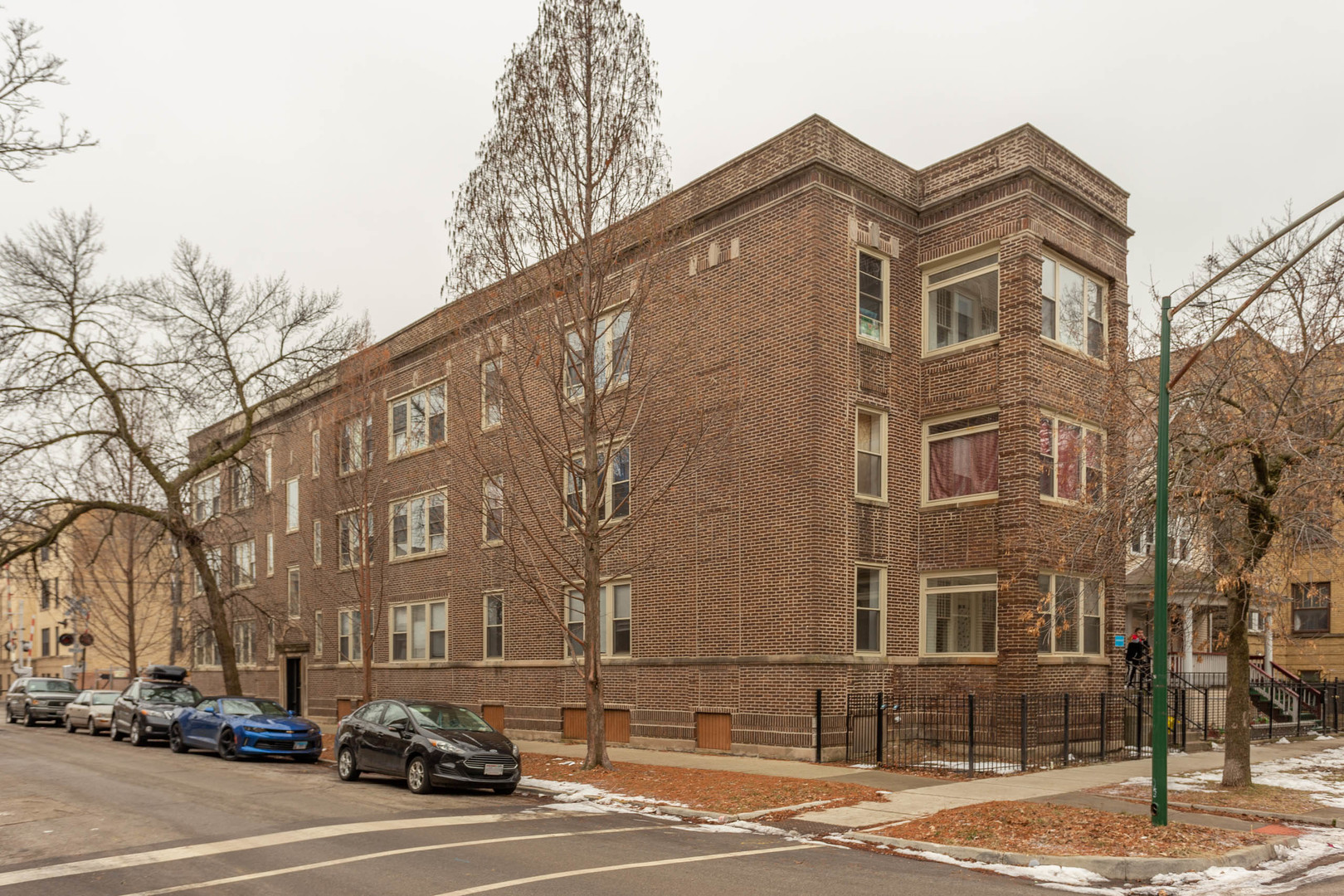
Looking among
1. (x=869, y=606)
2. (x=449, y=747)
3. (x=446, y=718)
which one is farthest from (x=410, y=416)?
(x=449, y=747)

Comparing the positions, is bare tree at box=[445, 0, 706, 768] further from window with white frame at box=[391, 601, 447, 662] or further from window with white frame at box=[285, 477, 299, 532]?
window with white frame at box=[285, 477, 299, 532]

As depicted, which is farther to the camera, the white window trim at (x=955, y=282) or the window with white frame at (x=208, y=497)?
the window with white frame at (x=208, y=497)

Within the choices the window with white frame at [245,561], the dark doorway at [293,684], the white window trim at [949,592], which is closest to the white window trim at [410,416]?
the dark doorway at [293,684]

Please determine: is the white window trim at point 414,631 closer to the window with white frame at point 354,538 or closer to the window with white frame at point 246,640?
the window with white frame at point 354,538

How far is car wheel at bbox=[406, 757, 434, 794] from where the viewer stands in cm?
1622

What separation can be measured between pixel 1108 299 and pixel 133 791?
69.4 feet

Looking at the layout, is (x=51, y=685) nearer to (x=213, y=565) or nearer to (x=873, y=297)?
(x=213, y=565)

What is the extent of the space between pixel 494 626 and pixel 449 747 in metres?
13.2

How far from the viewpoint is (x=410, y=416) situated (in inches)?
1325

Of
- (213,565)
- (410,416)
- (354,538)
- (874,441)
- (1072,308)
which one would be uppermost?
(1072,308)

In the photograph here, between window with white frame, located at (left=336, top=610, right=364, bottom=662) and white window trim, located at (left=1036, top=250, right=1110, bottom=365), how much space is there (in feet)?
76.5

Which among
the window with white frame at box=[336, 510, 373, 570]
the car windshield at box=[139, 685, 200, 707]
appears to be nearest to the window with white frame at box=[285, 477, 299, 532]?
the window with white frame at box=[336, 510, 373, 570]

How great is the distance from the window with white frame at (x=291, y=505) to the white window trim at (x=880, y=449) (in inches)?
999

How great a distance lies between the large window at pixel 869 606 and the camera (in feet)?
69.8
